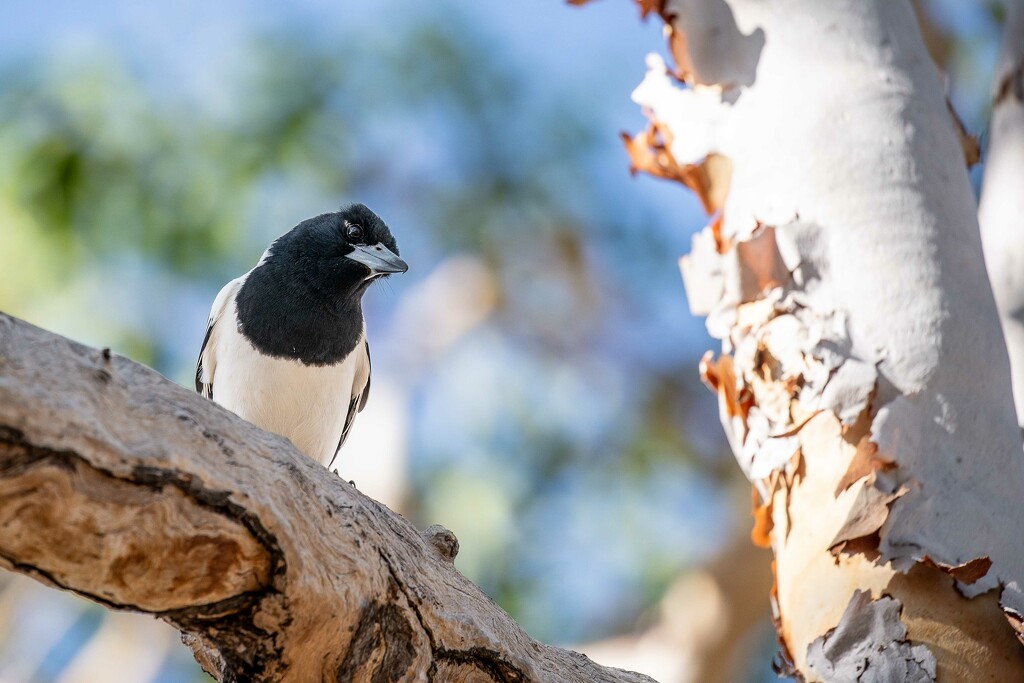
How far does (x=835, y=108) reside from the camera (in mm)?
2098

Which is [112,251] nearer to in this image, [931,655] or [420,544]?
[420,544]

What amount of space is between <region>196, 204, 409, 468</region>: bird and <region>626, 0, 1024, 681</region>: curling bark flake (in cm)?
76

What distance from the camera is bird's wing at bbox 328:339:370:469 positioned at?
8.77ft

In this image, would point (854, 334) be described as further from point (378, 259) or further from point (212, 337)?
point (212, 337)

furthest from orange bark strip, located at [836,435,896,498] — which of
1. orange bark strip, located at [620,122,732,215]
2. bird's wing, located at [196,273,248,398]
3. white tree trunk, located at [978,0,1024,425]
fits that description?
bird's wing, located at [196,273,248,398]

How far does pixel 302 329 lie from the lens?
7.89ft

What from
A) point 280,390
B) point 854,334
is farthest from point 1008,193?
point 280,390

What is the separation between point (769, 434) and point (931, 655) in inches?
19.4

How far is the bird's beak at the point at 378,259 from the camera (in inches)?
94.4

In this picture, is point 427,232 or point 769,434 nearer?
point 769,434

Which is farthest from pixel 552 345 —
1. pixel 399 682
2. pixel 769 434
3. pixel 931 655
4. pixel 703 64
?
pixel 399 682

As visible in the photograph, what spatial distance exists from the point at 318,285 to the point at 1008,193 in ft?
5.62

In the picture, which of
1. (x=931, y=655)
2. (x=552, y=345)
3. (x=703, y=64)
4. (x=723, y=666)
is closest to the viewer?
(x=931, y=655)

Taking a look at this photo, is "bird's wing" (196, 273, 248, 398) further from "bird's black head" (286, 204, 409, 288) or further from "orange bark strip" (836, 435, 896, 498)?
"orange bark strip" (836, 435, 896, 498)
